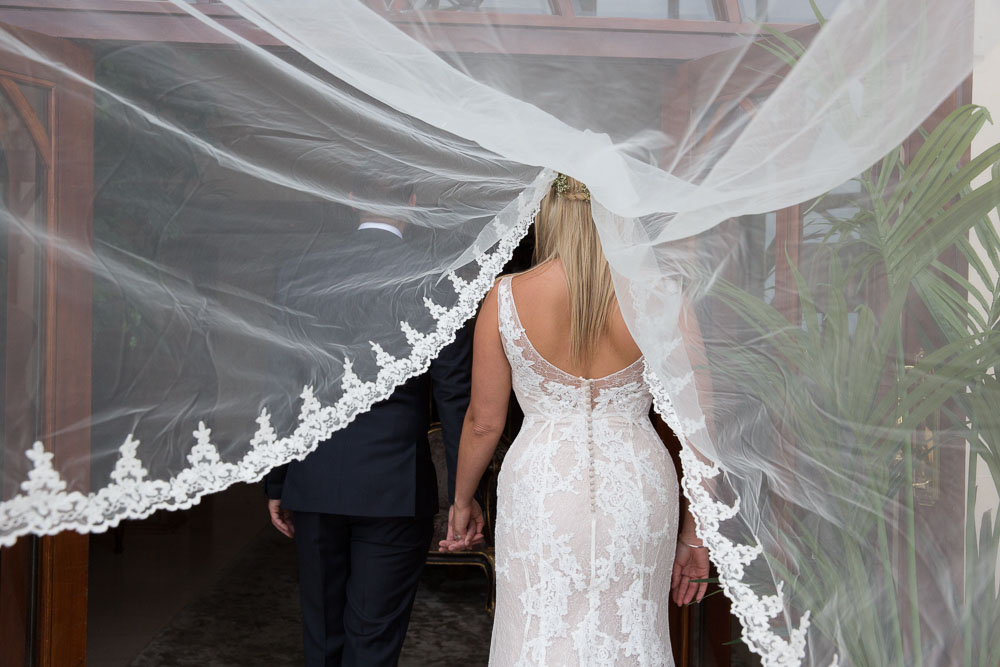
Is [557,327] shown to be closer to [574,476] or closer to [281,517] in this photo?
[574,476]

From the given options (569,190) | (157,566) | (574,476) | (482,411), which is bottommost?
(157,566)

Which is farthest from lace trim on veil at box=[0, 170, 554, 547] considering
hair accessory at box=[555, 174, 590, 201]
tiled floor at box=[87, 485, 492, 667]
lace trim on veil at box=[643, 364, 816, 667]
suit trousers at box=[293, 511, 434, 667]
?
tiled floor at box=[87, 485, 492, 667]

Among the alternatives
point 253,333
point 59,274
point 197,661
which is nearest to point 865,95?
point 253,333

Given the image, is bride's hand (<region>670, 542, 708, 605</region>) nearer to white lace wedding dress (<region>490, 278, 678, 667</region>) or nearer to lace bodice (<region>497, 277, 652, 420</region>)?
white lace wedding dress (<region>490, 278, 678, 667</region>)

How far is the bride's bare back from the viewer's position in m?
1.69

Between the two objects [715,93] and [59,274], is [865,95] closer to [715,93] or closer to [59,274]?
[715,93]

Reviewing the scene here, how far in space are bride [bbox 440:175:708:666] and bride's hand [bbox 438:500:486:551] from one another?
186mm

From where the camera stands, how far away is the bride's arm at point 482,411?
177cm

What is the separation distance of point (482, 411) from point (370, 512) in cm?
41

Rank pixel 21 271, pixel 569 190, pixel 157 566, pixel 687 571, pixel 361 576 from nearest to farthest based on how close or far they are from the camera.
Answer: pixel 21 271, pixel 569 190, pixel 687 571, pixel 361 576, pixel 157 566

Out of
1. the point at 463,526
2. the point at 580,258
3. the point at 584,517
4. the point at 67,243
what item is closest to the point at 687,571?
the point at 584,517

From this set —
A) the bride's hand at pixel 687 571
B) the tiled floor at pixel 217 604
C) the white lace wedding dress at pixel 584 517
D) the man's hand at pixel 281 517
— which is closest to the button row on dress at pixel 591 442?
the white lace wedding dress at pixel 584 517

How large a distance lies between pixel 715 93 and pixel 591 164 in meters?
0.18

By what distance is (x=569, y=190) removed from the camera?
1631 millimetres
